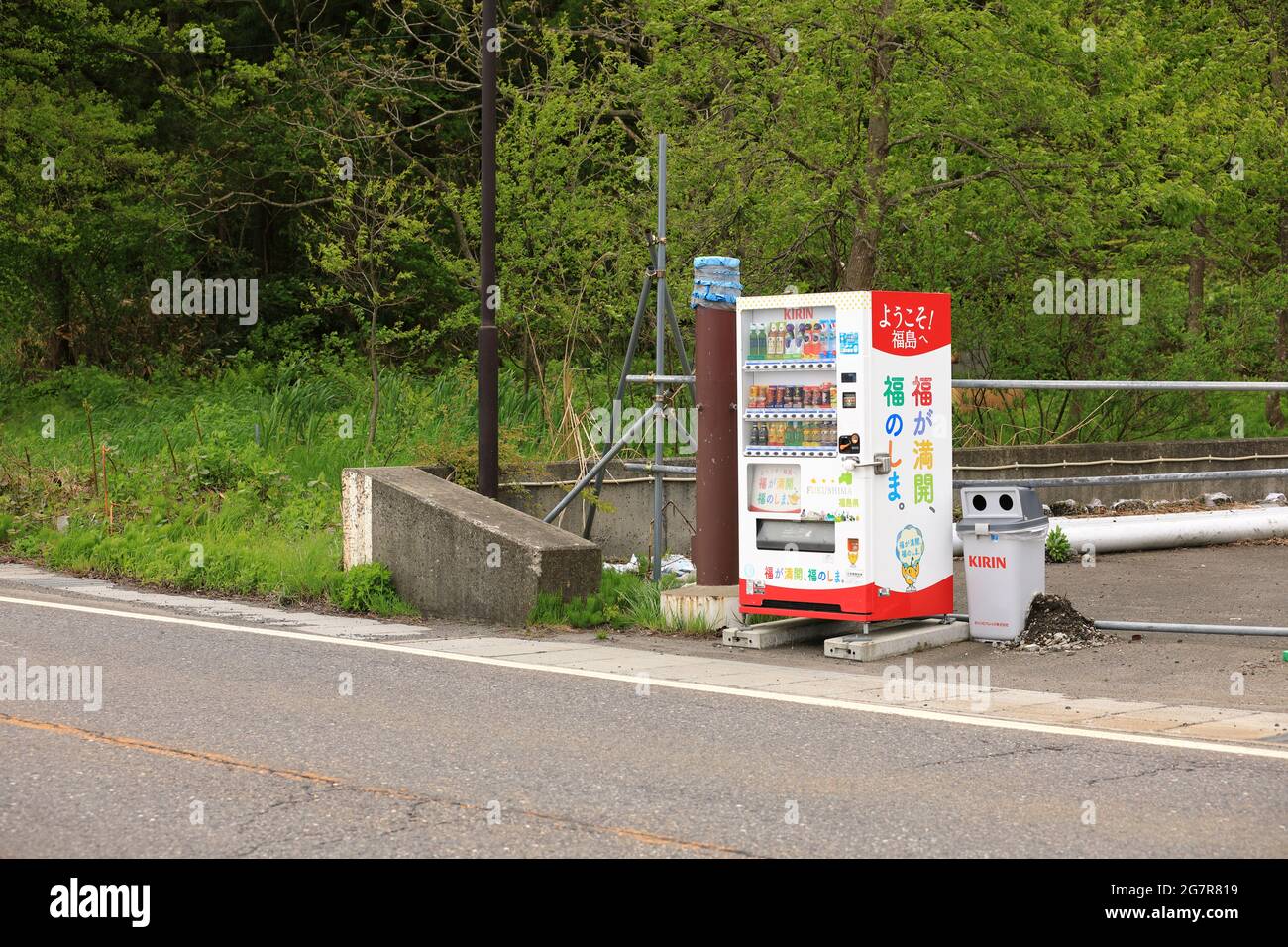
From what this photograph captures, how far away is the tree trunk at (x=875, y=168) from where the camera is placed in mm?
20109

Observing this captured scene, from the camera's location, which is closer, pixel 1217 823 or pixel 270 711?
pixel 1217 823

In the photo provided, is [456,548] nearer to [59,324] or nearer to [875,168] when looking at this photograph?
[875,168]

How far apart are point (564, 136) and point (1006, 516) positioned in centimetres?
1377

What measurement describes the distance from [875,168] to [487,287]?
26.6 ft

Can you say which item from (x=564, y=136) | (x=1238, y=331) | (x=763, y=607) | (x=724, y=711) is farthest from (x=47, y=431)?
(x=1238, y=331)

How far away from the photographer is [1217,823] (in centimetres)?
651

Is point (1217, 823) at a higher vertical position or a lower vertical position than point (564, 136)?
lower

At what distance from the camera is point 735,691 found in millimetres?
9812

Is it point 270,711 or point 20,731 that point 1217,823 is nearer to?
point 270,711

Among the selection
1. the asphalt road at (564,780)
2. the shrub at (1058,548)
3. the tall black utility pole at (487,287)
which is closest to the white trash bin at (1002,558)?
the asphalt road at (564,780)

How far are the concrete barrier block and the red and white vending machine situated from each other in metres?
1.65

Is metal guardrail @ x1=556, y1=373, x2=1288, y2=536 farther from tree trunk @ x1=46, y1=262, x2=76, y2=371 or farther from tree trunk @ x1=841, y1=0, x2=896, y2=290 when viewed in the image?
tree trunk @ x1=46, y1=262, x2=76, y2=371

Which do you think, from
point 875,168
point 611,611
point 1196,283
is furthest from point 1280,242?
point 611,611

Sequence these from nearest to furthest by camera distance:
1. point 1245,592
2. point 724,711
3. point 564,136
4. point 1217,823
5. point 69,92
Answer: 1. point 1217,823
2. point 724,711
3. point 1245,592
4. point 564,136
5. point 69,92
